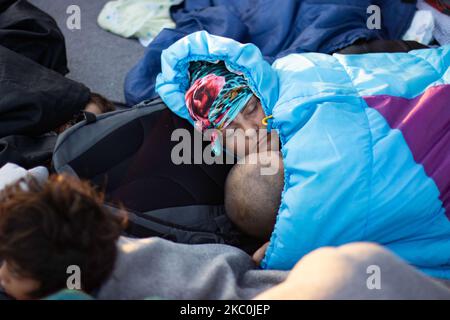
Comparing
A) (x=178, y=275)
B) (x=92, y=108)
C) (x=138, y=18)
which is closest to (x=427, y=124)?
(x=178, y=275)

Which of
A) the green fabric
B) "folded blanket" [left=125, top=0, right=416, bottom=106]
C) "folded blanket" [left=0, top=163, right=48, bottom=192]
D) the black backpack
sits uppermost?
"folded blanket" [left=125, top=0, right=416, bottom=106]

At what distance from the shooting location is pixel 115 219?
74cm

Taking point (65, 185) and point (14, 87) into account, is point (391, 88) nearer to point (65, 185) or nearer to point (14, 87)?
point (65, 185)

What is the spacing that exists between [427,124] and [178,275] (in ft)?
1.88

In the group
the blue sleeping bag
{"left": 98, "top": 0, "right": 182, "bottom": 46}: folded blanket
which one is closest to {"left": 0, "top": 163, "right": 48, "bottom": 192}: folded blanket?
the blue sleeping bag

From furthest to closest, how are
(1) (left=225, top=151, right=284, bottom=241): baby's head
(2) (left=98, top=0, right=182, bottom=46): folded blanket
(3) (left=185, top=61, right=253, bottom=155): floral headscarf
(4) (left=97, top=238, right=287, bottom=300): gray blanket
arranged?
1. (2) (left=98, top=0, right=182, bottom=46): folded blanket
2. (3) (left=185, top=61, right=253, bottom=155): floral headscarf
3. (1) (left=225, top=151, right=284, bottom=241): baby's head
4. (4) (left=97, top=238, right=287, bottom=300): gray blanket

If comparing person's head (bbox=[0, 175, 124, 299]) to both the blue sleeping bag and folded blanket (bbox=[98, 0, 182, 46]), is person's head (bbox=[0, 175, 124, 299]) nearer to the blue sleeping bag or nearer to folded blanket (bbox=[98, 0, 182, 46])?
the blue sleeping bag

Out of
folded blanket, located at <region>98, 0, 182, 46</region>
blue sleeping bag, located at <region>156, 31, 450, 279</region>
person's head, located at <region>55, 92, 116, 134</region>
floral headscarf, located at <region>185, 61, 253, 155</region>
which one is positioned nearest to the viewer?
blue sleeping bag, located at <region>156, 31, 450, 279</region>

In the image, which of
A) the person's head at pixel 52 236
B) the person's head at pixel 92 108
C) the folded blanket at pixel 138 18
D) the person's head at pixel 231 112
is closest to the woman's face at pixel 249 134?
the person's head at pixel 231 112

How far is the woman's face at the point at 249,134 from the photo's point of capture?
1156 millimetres

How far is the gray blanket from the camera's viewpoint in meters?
0.76

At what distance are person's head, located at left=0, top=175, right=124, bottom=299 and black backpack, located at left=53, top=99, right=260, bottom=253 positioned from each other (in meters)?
0.30

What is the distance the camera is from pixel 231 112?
3.77ft
